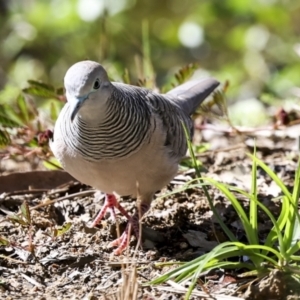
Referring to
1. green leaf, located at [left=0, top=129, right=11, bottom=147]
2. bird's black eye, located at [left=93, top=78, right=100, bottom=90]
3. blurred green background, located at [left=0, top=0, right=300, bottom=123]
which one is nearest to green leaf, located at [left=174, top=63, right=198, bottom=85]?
green leaf, located at [left=0, top=129, right=11, bottom=147]

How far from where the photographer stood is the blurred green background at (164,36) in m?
9.15

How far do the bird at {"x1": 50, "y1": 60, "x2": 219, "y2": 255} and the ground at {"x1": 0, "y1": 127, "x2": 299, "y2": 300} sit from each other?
171 mm

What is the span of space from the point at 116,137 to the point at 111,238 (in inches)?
28.2

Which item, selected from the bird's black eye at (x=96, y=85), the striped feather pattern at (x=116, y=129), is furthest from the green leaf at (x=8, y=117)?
the bird's black eye at (x=96, y=85)

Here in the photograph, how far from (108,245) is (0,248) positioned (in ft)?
2.00

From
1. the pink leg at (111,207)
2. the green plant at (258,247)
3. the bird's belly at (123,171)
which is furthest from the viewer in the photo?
the pink leg at (111,207)

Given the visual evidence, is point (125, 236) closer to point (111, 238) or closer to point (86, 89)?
point (111, 238)

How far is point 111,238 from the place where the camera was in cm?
405

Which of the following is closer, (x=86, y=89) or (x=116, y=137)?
(x=86, y=89)

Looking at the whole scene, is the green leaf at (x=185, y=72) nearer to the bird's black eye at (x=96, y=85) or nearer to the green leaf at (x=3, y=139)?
the green leaf at (x=3, y=139)

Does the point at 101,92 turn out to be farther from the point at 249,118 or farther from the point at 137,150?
the point at 249,118

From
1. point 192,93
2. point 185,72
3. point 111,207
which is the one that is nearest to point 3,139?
point 111,207

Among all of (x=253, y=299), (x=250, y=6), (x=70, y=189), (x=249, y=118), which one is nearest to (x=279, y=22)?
(x=250, y=6)

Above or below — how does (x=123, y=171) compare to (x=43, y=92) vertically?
below
